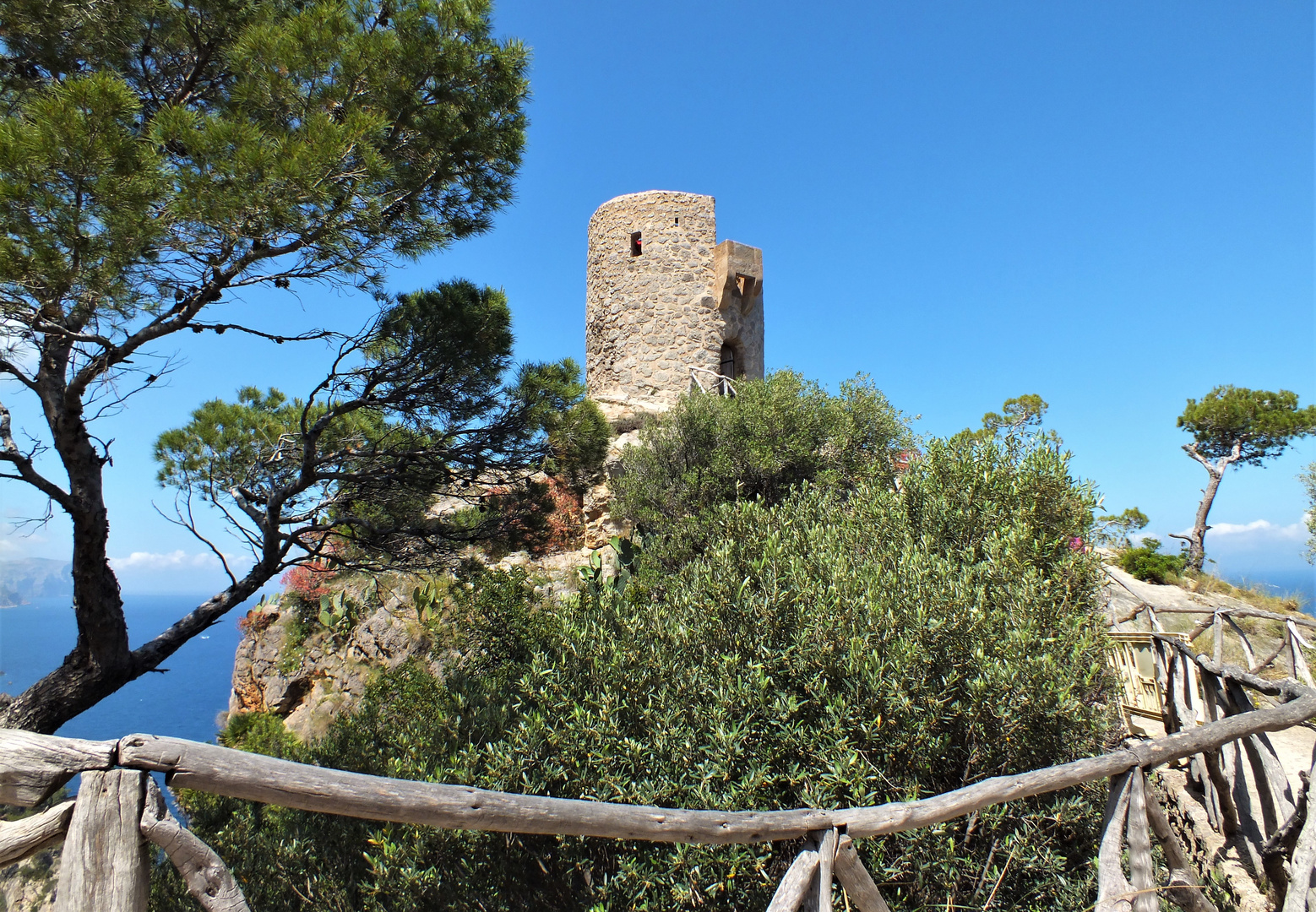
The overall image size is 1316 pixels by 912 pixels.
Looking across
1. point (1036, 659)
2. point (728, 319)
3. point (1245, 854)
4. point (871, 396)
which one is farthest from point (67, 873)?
point (728, 319)

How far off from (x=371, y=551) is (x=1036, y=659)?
503 cm

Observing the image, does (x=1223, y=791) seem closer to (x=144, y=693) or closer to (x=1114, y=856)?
(x=1114, y=856)

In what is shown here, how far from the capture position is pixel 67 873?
1.20 metres

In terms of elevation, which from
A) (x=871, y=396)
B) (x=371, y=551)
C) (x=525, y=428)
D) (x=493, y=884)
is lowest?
(x=493, y=884)

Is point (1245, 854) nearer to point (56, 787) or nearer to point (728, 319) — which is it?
point (56, 787)

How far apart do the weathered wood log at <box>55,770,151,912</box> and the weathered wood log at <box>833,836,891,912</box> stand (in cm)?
172

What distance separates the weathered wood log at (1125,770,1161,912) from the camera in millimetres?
2535

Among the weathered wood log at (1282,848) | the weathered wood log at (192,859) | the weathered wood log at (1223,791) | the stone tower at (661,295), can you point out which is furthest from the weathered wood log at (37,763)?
the stone tower at (661,295)

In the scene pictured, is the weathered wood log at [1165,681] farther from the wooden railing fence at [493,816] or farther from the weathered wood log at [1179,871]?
the weathered wood log at [1179,871]

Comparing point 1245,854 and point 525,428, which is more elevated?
point 525,428

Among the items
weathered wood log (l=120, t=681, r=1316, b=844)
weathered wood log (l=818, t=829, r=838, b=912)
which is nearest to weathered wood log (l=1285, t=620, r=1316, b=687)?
weathered wood log (l=120, t=681, r=1316, b=844)

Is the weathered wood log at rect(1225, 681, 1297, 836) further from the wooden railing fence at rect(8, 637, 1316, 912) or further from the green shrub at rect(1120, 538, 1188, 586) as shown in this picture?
the green shrub at rect(1120, 538, 1188, 586)

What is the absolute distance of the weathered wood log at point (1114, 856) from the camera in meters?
2.42

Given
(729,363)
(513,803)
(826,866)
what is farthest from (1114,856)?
(729,363)
